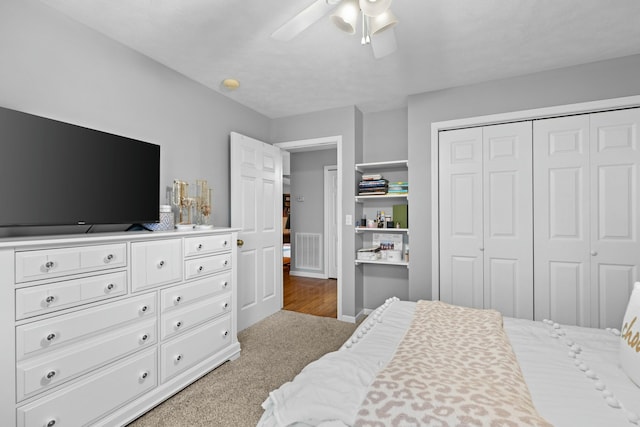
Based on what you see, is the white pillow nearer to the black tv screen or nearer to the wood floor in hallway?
the black tv screen

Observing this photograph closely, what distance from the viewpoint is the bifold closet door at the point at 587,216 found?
8.24ft

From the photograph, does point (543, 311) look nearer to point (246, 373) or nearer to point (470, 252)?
point (470, 252)

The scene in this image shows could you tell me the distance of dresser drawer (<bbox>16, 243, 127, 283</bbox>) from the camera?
140 cm

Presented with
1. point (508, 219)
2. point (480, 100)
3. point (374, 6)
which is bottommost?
point (508, 219)

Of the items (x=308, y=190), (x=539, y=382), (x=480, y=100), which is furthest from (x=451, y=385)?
(x=308, y=190)

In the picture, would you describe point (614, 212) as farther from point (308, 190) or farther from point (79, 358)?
point (308, 190)

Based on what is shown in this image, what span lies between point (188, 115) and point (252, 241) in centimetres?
144

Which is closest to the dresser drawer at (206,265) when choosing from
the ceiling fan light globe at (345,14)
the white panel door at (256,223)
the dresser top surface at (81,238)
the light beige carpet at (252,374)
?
the dresser top surface at (81,238)

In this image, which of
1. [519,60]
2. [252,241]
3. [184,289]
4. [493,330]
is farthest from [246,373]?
[519,60]

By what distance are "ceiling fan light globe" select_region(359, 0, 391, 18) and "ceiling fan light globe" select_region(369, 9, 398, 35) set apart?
0.09m

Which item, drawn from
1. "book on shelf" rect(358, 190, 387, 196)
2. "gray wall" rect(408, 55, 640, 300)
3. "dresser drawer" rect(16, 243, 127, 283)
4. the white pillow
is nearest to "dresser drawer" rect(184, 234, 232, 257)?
"dresser drawer" rect(16, 243, 127, 283)

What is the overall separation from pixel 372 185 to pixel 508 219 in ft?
4.66

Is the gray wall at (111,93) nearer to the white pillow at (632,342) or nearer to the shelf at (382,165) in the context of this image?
the shelf at (382,165)

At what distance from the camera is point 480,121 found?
9.72ft
